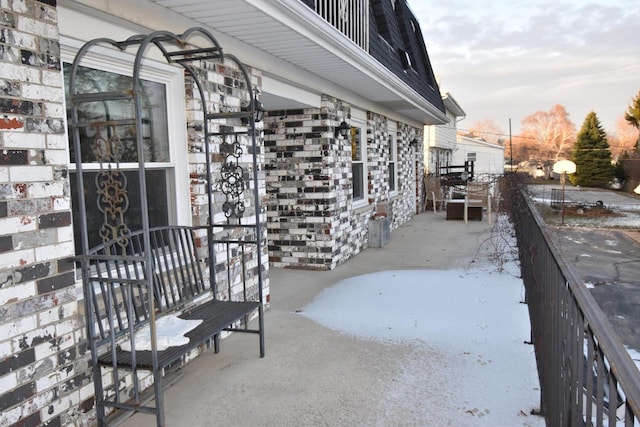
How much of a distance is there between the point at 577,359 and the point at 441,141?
19701 millimetres

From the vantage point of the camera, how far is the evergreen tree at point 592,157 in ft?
106

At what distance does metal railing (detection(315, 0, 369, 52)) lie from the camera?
4.80 m

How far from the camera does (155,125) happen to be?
3.57m

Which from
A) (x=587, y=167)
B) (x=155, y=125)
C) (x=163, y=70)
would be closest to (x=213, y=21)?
(x=163, y=70)

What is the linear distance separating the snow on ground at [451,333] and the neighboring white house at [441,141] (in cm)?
1173

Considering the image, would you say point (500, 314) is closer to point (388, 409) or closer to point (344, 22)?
point (388, 409)

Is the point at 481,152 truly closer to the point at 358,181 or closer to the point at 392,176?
the point at 392,176

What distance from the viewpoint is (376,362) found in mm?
3602

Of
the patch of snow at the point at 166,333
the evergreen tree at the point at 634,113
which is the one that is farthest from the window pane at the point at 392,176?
the evergreen tree at the point at 634,113

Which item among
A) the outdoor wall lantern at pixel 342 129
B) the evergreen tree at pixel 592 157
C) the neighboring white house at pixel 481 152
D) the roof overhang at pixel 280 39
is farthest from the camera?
the evergreen tree at pixel 592 157

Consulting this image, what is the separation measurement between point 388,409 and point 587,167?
35.2 meters

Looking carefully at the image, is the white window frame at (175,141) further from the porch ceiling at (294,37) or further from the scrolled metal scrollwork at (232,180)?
the porch ceiling at (294,37)

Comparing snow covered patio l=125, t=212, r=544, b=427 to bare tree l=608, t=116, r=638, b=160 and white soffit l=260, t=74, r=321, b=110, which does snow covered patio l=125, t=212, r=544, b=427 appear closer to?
white soffit l=260, t=74, r=321, b=110

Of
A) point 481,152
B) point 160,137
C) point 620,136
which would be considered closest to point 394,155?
point 160,137
